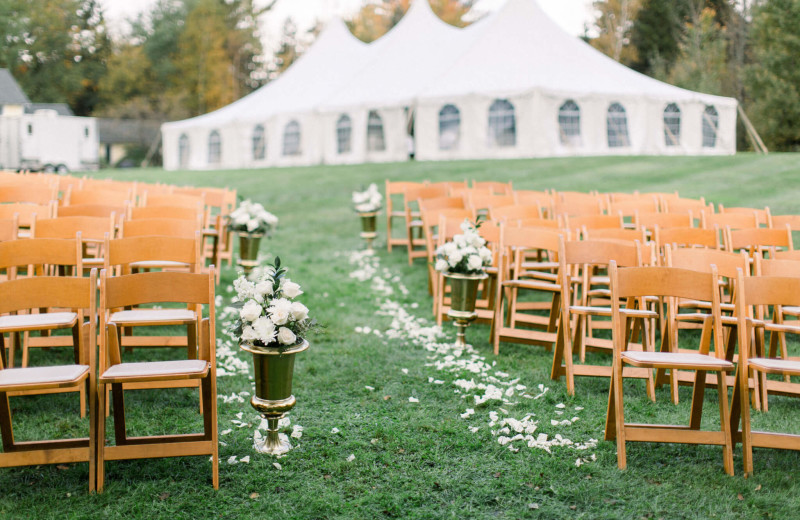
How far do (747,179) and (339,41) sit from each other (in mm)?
20651

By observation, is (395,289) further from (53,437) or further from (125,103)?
(125,103)

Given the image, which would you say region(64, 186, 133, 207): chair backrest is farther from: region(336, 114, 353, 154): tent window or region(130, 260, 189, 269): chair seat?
region(336, 114, 353, 154): tent window

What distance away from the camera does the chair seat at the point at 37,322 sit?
4008 millimetres

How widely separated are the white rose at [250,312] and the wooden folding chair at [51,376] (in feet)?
2.53

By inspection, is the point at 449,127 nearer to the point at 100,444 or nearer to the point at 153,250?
the point at 153,250

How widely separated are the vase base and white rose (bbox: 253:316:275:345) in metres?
0.66

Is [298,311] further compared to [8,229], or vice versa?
[8,229]

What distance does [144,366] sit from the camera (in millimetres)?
3701

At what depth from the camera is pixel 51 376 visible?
3.47 meters

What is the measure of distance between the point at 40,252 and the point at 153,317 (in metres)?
0.92

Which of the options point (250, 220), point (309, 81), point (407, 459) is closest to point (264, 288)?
point (407, 459)

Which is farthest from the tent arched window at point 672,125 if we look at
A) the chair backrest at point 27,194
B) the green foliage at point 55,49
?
the green foliage at point 55,49

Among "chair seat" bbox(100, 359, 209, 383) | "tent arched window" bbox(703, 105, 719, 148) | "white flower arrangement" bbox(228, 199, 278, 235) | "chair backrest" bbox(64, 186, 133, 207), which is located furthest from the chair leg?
"tent arched window" bbox(703, 105, 719, 148)

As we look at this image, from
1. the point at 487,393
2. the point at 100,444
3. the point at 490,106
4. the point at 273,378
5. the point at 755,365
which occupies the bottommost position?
the point at 487,393
